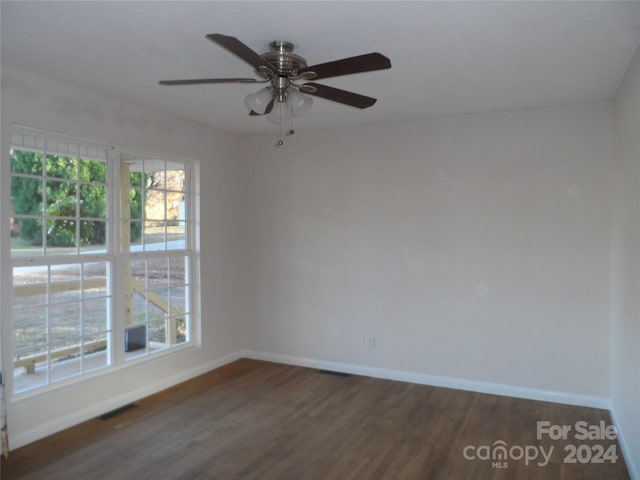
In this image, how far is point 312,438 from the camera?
3.32 m

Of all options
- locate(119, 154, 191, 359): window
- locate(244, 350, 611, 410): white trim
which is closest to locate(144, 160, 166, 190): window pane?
locate(119, 154, 191, 359): window

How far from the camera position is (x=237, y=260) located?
532 cm

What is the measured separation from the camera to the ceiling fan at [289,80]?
219 cm

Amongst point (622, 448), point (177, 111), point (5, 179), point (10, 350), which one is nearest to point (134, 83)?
point (177, 111)

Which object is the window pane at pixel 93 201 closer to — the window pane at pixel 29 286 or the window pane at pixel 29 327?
the window pane at pixel 29 286

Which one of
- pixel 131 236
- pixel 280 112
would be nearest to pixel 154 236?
pixel 131 236

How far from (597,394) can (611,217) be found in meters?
1.48

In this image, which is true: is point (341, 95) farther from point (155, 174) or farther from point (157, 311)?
point (157, 311)

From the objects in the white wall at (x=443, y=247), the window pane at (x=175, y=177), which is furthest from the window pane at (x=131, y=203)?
the white wall at (x=443, y=247)

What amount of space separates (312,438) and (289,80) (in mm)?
2433

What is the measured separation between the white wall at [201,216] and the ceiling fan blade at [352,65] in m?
2.09

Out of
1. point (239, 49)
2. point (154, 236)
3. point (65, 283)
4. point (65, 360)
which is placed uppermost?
point (239, 49)

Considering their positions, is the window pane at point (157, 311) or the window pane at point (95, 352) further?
the window pane at point (157, 311)

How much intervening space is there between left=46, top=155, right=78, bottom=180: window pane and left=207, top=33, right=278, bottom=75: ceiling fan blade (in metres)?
2.03
